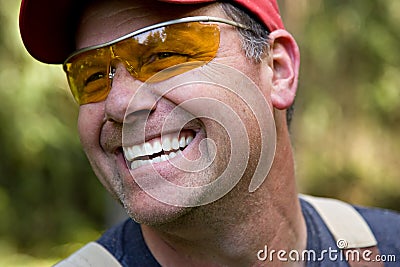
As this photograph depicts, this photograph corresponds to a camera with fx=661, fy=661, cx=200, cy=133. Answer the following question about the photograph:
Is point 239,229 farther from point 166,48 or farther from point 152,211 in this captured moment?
point 166,48

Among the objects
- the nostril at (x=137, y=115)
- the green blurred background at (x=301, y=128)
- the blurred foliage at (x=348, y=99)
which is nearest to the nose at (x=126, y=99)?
the nostril at (x=137, y=115)

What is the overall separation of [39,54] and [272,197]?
2.95 ft

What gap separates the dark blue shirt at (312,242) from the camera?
2.18 meters

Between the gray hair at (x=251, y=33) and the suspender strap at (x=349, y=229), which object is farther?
the suspender strap at (x=349, y=229)

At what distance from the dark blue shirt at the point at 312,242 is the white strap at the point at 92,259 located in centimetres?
2

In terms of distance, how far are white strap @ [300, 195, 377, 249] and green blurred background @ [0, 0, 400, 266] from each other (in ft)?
9.82

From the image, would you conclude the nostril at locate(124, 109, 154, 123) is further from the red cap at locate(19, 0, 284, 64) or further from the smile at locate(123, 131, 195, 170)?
the red cap at locate(19, 0, 284, 64)

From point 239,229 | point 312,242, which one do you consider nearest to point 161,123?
point 239,229

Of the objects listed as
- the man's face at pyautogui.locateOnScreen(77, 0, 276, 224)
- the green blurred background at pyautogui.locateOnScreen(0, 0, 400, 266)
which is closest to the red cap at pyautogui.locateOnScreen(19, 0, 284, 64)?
the man's face at pyautogui.locateOnScreen(77, 0, 276, 224)

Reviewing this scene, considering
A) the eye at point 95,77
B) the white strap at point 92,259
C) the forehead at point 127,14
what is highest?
the forehead at point 127,14

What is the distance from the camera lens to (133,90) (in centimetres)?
191

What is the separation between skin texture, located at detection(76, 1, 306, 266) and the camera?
6.25 ft

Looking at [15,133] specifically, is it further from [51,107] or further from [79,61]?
[79,61]

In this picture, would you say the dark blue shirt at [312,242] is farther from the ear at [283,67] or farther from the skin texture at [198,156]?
the ear at [283,67]
